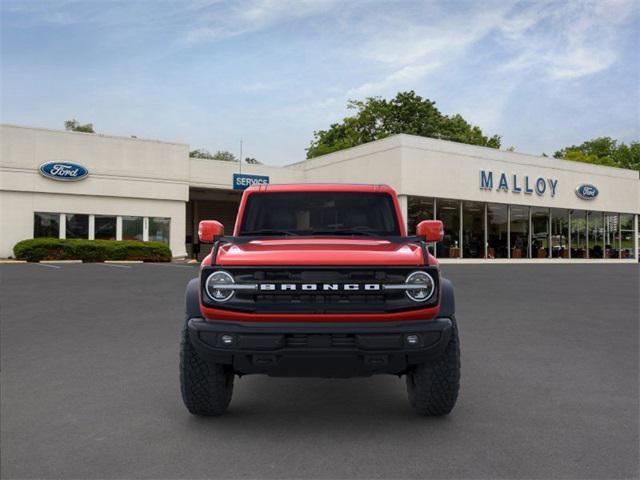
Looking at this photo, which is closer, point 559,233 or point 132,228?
point 132,228

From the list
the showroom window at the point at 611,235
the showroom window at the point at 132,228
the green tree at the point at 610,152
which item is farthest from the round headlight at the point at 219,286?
the green tree at the point at 610,152

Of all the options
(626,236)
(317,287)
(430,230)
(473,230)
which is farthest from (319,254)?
(626,236)

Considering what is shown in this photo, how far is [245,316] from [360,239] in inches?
53.9

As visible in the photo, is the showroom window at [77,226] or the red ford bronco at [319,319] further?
the showroom window at [77,226]

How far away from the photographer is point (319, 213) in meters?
5.48

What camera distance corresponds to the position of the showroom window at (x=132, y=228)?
109 feet

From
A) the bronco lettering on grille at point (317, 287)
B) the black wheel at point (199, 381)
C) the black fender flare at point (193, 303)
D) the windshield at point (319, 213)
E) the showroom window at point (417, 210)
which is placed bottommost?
the black wheel at point (199, 381)

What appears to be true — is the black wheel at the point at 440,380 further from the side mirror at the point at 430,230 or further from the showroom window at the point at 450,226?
the showroom window at the point at 450,226

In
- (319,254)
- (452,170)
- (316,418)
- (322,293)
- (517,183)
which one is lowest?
(316,418)

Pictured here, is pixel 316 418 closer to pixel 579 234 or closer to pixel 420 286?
pixel 420 286

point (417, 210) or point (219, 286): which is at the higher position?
point (417, 210)

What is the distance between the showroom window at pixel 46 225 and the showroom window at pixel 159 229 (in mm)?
5139

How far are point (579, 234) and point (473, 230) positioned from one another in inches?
466

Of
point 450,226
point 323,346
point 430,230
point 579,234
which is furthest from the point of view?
point 579,234
